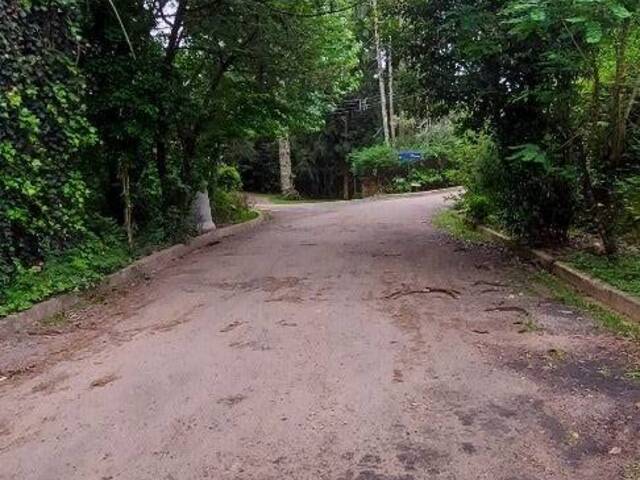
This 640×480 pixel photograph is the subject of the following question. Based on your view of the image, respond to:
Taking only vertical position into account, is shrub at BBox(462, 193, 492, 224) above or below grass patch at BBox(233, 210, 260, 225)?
above

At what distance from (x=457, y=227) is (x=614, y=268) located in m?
6.46

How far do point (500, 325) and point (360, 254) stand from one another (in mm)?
4487

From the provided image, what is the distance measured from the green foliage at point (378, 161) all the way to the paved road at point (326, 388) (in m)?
21.8

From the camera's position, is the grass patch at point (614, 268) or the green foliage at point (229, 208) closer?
the grass patch at point (614, 268)

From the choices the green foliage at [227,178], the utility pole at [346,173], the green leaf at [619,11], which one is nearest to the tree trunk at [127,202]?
the green foliage at [227,178]

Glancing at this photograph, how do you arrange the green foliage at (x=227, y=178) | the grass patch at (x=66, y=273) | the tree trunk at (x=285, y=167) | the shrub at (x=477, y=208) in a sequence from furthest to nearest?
the tree trunk at (x=285, y=167) < the green foliage at (x=227, y=178) < the shrub at (x=477, y=208) < the grass patch at (x=66, y=273)

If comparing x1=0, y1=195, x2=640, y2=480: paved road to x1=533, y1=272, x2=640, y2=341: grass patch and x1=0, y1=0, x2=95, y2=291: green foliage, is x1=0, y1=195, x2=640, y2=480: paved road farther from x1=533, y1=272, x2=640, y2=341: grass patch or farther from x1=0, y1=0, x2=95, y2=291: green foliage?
x1=0, y1=0, x2=95, y2=291: green foliage

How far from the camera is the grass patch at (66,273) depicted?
22.9 feet

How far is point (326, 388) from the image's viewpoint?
4.50 meters

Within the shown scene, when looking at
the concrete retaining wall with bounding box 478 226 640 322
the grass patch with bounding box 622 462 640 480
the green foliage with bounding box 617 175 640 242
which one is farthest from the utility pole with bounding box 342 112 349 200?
the grass patch with bounding box 622 462 640 480

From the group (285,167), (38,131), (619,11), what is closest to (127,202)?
(38,131)

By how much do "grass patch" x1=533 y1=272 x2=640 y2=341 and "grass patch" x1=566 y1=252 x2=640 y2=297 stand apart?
0.30m

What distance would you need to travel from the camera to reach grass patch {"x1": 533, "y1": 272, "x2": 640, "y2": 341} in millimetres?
5672

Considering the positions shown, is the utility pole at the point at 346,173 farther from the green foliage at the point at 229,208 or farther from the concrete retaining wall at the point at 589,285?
the concrete retaining wall at the point at 589,285
